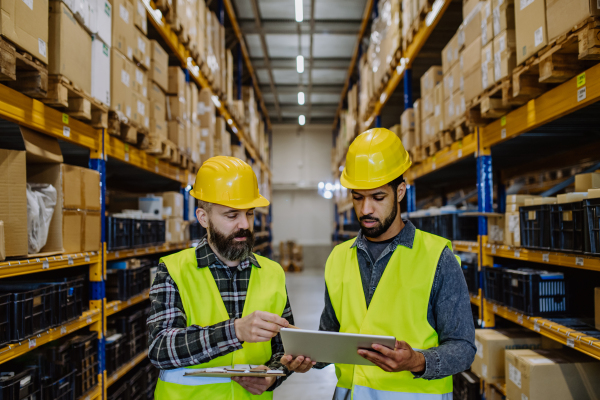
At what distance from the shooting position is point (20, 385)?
2303mm

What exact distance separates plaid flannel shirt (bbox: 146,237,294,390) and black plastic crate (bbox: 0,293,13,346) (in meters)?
0.91

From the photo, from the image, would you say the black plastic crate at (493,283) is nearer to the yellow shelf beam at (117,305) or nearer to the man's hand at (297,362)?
the man's hand at (297,362)

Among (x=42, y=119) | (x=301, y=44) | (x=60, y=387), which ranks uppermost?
(x=301, y=44)

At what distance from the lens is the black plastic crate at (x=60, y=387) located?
2588 millimetres

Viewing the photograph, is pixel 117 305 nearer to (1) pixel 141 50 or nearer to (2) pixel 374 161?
(1) pixel 141 50

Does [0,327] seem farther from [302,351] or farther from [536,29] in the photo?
[536,29]

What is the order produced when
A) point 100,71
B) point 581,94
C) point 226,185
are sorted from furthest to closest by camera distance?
1. point 100,71
2. point 581,94
3. point 226,185

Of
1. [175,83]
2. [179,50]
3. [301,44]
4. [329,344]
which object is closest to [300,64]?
[301,44]

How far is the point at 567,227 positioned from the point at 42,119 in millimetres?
3239

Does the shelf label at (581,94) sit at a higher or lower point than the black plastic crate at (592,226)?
higher

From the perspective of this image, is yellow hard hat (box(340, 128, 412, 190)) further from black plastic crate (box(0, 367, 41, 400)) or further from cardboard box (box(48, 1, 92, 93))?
black plastic crate (box(0, 367, 41, 400))

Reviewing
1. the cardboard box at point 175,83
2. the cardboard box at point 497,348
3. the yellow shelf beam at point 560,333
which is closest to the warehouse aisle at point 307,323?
the cardboard box at point 497,348

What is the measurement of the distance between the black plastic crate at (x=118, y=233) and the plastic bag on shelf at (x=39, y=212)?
0.67 meters

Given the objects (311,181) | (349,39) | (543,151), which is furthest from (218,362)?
(311,181)
